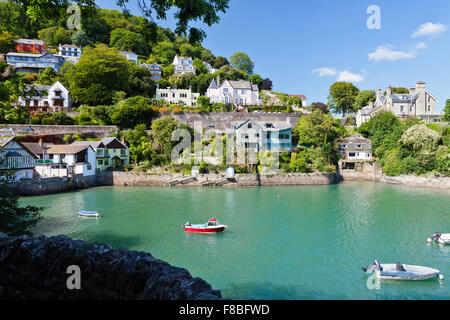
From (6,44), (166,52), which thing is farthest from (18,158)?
(166,52)

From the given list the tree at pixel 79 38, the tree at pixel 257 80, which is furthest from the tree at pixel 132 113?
the tree at pixel 79 38

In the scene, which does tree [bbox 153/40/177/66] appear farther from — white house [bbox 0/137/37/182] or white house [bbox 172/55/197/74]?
white house [bbox 0/137/37/182]

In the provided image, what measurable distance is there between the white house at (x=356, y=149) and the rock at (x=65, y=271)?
145 feet

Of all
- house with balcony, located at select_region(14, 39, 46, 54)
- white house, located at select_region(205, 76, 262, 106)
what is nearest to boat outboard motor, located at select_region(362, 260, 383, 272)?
white house, located at select_region(205, 76, 262, 106)

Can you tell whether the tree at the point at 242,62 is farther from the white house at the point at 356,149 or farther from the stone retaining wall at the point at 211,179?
the stone retaining wall at the point at 211,179

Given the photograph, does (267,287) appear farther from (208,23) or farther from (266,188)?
(266,188)

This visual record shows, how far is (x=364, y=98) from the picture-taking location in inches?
2552

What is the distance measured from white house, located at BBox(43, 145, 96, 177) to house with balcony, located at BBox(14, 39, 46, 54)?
175 feet

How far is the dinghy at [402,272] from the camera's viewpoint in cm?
1242

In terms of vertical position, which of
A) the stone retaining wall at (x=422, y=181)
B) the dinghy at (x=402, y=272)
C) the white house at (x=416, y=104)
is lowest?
the dinghy at (x=402, y=272)

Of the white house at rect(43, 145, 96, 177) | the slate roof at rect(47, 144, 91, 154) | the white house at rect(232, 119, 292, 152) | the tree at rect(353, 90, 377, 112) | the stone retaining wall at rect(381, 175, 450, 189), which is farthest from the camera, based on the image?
the tree at rect(353, 90, 377, 112)

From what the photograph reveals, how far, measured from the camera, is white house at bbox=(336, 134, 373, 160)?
44.8 metres

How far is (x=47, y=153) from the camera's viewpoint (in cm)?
3644

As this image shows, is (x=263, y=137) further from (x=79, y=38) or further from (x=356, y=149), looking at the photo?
(x=79, y=38)
